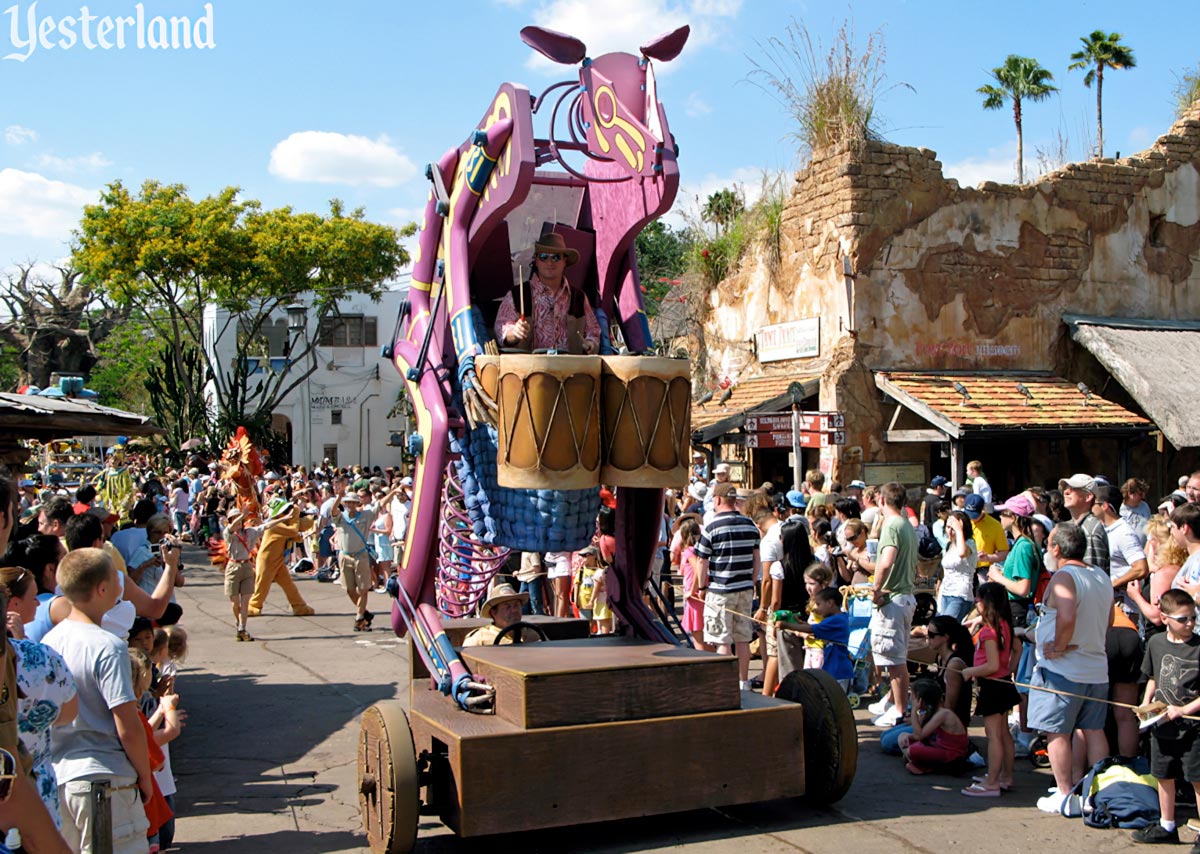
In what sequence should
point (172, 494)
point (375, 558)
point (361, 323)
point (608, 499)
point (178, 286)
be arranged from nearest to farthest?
point (608, 499)
point (375, 558)
point (172, 494)
point (178, 286)
point (361, 323)

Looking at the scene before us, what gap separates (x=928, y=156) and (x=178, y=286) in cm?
2127

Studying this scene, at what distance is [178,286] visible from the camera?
101 feet

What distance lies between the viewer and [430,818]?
20.2 ft

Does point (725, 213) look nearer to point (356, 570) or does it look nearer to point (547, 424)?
point (356, 570)

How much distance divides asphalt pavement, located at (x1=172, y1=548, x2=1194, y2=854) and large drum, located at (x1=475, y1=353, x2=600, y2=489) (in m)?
1.36

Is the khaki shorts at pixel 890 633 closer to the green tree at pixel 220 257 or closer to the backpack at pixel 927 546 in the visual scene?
the backpack at pixel 927 546

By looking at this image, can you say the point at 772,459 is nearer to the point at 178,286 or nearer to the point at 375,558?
the point at 375,558

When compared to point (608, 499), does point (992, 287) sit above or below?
above

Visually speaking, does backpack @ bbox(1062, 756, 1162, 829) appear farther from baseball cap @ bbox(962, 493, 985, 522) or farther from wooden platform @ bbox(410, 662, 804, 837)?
baseball cap @ bbox(962, 493, 985, 522)

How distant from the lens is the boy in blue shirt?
7.87 m

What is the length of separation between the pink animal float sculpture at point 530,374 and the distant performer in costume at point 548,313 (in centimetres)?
12

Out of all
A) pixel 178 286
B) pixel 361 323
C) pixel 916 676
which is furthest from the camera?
pixel 361 323

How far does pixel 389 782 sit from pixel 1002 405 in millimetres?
13377

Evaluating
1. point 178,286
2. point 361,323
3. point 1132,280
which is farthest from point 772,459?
point 361,323
